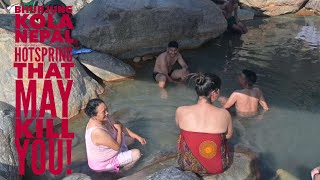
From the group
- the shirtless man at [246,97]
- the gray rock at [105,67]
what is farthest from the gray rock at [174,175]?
the gray rock at [105,67]

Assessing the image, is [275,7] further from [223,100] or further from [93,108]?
[93,108]

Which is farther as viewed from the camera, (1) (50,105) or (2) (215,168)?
(1) (50,105)

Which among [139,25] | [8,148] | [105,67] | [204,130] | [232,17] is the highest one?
[232,17]

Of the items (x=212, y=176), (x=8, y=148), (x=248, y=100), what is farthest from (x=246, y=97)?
(x=8, y=148)

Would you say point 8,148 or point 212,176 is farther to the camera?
point 8,148

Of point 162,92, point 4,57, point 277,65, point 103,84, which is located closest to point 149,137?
point 162,92

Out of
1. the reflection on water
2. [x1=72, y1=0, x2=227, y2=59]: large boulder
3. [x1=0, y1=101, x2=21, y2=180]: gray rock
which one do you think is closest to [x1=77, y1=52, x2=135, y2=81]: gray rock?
the reflection on water

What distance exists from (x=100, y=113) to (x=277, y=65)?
5978mm

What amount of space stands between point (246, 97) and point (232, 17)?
6291 mm

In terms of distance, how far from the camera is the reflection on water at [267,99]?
5.98m

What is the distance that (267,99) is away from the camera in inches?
298

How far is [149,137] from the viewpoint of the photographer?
6352mm

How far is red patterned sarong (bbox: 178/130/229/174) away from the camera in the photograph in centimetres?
435

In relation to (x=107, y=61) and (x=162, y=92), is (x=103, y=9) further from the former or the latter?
(x=162, y=92)
